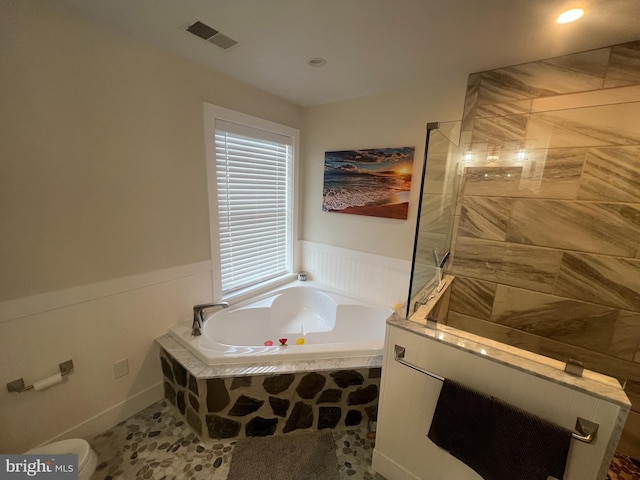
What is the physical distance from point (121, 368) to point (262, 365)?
97 centimetres

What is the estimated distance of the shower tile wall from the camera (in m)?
1.44

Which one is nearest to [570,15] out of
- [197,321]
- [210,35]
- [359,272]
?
[210,35]

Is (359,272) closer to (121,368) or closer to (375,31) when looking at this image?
(375,31)

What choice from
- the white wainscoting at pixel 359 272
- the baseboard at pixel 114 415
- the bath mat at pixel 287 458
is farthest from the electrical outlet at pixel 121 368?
the white wainscoting at pixel 359 272

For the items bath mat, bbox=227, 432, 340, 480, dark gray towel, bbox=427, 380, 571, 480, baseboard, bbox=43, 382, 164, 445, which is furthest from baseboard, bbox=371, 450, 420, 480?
baseboard, bbox=43, 382, 164, 445

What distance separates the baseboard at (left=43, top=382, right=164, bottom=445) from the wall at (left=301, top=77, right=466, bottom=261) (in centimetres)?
193

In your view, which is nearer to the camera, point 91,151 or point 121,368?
point 91,151

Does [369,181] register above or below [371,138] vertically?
below

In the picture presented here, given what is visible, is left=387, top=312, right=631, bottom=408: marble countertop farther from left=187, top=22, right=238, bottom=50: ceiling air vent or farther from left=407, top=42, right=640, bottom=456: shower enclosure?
left=187, top=22, right=238, bottom=50: ceiling air vent

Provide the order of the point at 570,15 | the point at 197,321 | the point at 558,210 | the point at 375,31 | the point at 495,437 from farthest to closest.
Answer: the point at 197,321 < the point at 558,210 < the point at 375,31 < the point at 570,15 < the point at 495,437

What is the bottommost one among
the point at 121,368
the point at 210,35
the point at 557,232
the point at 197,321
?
the point at 121,368

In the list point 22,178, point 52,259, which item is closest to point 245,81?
point 22,178

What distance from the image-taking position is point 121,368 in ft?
5.42

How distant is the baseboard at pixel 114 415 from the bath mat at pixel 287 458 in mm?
783
